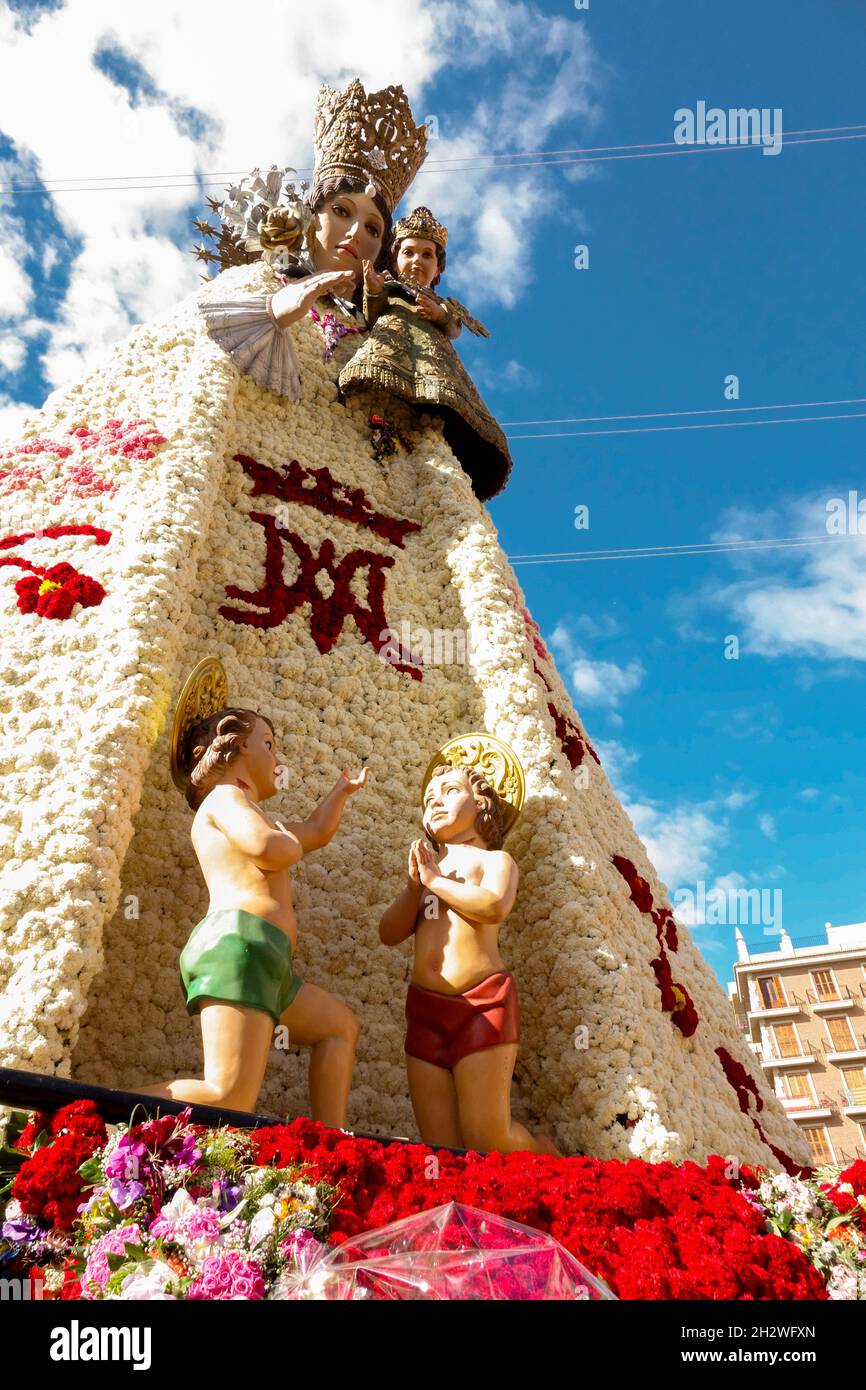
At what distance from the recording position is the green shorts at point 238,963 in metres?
3.28

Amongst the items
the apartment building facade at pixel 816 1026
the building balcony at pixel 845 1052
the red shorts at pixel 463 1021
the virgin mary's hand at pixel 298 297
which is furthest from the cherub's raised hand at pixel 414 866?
the building balcony at pixel 845 1052

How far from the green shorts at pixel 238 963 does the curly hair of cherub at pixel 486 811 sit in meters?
1.06

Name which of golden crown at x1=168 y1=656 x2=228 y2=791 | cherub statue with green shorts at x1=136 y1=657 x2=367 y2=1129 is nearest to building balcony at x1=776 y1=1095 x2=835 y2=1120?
cherub statue with green shorts at x1=136 y1=657 x2=367 y2=1129

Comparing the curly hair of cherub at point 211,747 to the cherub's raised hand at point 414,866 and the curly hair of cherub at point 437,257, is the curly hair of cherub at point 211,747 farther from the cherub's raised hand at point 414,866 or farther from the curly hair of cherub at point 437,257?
the curly hair of cherub at point 437,257

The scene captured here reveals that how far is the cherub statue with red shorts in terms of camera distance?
12.0 feet

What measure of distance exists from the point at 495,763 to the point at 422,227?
5.65 m

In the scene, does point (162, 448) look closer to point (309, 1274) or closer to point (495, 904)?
point (495, 904)

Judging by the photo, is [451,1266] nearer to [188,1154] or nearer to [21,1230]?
[188,1154]

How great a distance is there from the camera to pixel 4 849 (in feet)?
12.1

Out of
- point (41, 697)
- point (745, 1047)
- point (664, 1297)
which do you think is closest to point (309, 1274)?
point (664, 1297)

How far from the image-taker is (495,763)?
4664 millimetres

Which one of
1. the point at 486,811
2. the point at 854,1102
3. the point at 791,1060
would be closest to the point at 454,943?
the point at 486,811

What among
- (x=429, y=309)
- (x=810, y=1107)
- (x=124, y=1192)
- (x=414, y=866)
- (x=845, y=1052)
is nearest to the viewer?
(x=124, y=1192)

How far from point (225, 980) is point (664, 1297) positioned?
163 centimetres
